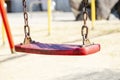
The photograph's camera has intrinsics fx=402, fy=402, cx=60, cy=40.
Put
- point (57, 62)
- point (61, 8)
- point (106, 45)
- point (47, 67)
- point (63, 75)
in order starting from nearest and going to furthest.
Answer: point (63, 75)
point (47, 67)
point (57, 62)
point (106, 45)
point (61, 8)

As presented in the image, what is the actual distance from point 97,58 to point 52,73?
1523 millimetres

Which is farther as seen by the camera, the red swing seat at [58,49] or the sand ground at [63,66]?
the sand ground at [63,66]

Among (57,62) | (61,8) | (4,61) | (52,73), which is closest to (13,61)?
(4,61)

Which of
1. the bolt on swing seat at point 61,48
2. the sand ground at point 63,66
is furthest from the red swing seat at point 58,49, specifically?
the sand ground at point 63,66

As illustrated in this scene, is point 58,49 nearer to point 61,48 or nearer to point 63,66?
→ point 61,48

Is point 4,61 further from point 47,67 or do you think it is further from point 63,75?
point 63,75

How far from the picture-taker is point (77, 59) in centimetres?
738

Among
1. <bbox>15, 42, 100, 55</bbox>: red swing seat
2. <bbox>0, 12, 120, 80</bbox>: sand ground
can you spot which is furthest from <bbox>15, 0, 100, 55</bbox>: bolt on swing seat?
<bbox>0, 12, 120, 80</bbox>: sand ground

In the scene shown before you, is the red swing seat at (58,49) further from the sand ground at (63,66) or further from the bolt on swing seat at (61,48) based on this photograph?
the sand ground at (63,66)

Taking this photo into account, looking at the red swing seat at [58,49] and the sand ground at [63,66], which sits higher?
the red swing seat at [58,49]

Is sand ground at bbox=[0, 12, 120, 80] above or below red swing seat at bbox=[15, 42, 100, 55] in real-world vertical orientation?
below

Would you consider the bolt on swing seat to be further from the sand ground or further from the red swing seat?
the sand ground

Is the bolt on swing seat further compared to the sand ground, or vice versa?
the sand ground

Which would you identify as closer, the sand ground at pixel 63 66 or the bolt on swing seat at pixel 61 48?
the bolt on swing seat at pixel 61 48
